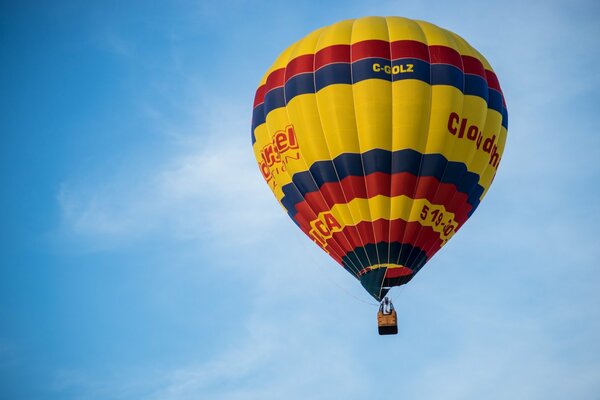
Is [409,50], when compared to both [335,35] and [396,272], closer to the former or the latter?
[335,35]

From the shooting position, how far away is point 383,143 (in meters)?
22.7

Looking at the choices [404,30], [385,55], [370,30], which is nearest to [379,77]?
[385,55]

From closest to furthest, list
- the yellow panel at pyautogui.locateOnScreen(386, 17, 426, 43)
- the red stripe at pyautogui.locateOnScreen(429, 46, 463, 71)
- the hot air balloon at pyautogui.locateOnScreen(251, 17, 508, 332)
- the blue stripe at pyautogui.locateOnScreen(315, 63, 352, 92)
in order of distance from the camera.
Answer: the hot air balloon at pyautogui.locateOnScreen(251, 17, 508, 332) → the blue stripe at pyautogui.locateOnScreen(315, 63, 352, 92) → the red stripe at pyautogui.locateOnScreen(429, 46, 463, 71) → the yellow panel at pyautogui.locateOnScreen(386, 17, 426, 43)

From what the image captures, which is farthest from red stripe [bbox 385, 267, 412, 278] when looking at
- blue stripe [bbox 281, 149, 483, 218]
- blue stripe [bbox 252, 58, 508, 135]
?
blue stripe [bbox 252, 58, 508, 135]

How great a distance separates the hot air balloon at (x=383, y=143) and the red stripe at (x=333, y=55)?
28 mm

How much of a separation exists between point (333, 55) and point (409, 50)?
1.76 meters

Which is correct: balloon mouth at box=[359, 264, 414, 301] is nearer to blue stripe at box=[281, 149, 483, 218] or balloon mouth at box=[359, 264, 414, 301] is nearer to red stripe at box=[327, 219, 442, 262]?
red stripe at box=[327, 219, 442, 262]

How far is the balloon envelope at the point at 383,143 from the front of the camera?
22.7 meters

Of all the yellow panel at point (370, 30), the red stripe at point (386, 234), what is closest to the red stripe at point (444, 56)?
the yellow panel at point (370, 30)

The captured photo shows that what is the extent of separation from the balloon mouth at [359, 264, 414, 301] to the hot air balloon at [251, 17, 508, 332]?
0.07 feet

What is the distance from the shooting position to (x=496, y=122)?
78.9 ft

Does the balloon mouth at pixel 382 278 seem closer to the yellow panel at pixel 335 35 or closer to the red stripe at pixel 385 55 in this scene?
the red stripe at pixel 385 55

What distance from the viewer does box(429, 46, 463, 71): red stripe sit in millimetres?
23422

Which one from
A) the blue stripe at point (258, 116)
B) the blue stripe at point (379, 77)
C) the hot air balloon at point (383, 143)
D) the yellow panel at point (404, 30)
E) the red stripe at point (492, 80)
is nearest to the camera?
the hot air balloon at point (383, 143)
